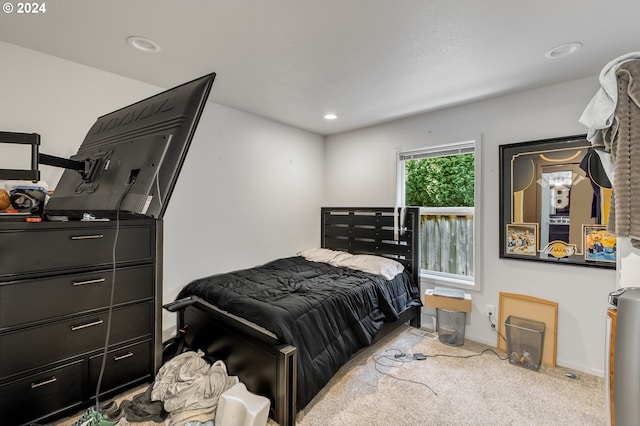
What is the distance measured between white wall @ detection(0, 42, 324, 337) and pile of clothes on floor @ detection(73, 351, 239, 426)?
0.79 m

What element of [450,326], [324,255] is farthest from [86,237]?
[450,326]

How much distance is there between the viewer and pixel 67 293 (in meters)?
1.73

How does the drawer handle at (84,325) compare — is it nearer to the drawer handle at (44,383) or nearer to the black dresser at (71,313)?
the black dresser at (71,313)

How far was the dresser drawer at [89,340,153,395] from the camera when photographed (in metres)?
1.83

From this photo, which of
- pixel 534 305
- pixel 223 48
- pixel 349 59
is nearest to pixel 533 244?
pixel 534 305

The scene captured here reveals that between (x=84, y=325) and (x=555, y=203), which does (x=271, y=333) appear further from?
(x=555, y=203)

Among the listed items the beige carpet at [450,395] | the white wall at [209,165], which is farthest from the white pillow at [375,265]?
the white wall at [209,165]

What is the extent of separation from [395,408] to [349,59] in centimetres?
233

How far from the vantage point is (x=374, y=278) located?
9.02 ft

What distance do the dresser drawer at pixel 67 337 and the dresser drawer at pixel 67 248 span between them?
12.9 inches

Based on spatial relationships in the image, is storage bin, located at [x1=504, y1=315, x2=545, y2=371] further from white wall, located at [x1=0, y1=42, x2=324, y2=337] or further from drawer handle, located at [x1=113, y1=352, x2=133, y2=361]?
drawer handle, located at [x1=113, y1=352, x2=133, y2=361]

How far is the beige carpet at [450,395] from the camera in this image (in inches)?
70.2

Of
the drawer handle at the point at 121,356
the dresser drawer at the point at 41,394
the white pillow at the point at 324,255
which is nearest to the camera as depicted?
the dresser drawer at the point at 41,394

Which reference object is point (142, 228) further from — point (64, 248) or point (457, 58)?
point (457, 58)
